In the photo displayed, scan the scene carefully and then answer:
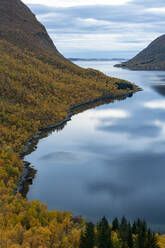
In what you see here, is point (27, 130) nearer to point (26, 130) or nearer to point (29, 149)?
point (26, 130)

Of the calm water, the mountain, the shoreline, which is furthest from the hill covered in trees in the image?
the calm water

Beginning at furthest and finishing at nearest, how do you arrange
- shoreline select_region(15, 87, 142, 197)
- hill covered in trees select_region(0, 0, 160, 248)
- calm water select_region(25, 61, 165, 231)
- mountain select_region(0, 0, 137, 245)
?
shoreline select_region(15, 87, 142, 197) < calm water select_region(25, 61, 165, 231) < mountain select_region(0, 0, 137, 245) < hill covered in trees select_region(0, 0, 160, 248)

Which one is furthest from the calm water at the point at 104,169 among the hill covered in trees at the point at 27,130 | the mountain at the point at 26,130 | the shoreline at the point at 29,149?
the hill covered in trees at the point at 27,130

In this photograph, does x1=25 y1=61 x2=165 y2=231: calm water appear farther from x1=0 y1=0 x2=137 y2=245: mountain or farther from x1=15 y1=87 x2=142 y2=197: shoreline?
x1=0 y1=0 x2=137 y2=245: mountain

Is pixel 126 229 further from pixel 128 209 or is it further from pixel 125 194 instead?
pixel 125 194

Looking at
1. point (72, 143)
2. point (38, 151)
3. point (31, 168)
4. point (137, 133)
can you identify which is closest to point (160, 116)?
point (137, 133)

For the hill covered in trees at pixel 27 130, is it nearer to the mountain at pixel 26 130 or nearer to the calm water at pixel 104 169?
the mountain at pixel 26 130

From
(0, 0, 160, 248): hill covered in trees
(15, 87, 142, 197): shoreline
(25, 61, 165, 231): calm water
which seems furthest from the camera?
(15, 87, 142, 197): shoreline

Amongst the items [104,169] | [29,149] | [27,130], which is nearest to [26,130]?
[27,130]
